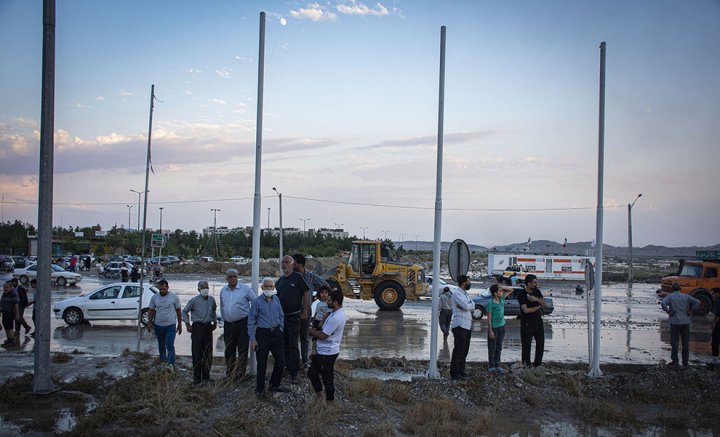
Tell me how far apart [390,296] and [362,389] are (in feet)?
46.5

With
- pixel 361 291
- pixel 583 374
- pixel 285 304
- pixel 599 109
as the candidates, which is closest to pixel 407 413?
pixel 285 304

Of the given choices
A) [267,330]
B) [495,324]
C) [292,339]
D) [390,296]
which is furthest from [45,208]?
[390,296]

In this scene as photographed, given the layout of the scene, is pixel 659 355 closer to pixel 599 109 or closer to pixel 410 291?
pixel 599 109

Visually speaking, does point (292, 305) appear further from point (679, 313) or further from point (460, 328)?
point (679, 313)

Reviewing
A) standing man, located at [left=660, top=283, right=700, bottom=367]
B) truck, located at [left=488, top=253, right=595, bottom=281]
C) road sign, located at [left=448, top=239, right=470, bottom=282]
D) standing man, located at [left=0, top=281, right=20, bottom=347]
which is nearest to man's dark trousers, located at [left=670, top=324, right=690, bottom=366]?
standing man, located at [left=660, top=283, right=700, bottom=367]

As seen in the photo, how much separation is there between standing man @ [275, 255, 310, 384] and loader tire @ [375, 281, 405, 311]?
1418 centimetres

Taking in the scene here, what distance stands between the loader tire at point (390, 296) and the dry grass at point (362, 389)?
1353 centimetres

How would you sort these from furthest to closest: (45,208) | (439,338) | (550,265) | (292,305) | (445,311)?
(550,265) → (439,338) → (445,311) → (292,305) → (45,208)

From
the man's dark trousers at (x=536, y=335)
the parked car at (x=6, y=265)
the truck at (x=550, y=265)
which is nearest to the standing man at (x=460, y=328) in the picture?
the man's dark trousers at (x=536, y=335)

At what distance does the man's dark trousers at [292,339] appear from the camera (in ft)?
28.7

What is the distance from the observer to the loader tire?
2288 centimetres

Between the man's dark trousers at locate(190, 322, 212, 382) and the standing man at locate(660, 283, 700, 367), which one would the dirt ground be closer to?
the man's dark trousers at locate(190, 322, 212, 382)

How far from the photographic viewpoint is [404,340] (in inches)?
615

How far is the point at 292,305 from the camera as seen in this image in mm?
8734
